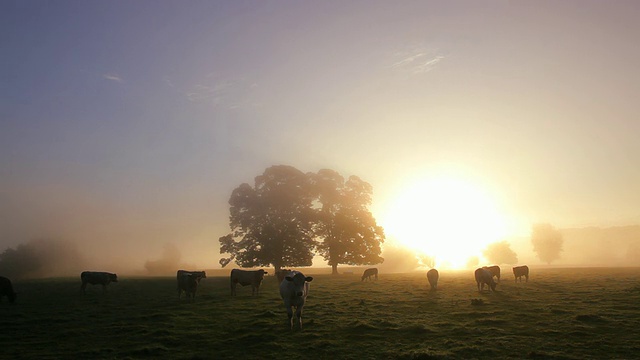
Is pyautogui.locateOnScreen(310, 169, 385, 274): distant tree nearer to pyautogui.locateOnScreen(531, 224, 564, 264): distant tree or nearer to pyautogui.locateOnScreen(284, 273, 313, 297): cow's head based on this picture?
pyautogui.locateOnScreen(284, 273, 313, 297): cow's head

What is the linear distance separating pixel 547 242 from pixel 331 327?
117153 millimetres

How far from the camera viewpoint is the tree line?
46.8 metres

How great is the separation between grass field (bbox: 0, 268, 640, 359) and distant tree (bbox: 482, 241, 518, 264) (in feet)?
325

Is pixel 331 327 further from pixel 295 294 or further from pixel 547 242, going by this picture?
pixel 547 242

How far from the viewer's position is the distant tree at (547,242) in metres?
110

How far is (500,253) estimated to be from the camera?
385ft

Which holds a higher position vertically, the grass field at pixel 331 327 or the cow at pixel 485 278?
the cow at pixel 485 278

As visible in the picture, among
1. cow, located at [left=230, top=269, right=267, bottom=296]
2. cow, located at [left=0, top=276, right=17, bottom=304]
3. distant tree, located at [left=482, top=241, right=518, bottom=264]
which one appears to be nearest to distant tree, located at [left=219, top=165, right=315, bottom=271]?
cow, located at [left=230, top=269, right=267, bottom=296]

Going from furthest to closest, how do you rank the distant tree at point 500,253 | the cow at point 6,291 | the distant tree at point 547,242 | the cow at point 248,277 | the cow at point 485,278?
the distant tree at point 500,253, the distant tree at point 547,242, the cow at point 485,278, the cow at point 248,277, the cow at point 6,291

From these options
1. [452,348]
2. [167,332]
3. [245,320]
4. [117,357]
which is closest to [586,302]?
[452,348]

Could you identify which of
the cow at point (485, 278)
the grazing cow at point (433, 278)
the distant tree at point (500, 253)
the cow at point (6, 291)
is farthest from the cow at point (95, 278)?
the distant tree at point (500, 253)

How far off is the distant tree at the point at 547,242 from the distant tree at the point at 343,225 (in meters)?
83.3

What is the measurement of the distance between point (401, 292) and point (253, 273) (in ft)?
38.4

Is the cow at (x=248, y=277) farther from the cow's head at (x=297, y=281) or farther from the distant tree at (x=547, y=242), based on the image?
the distant tree at (x=547, y=242)
